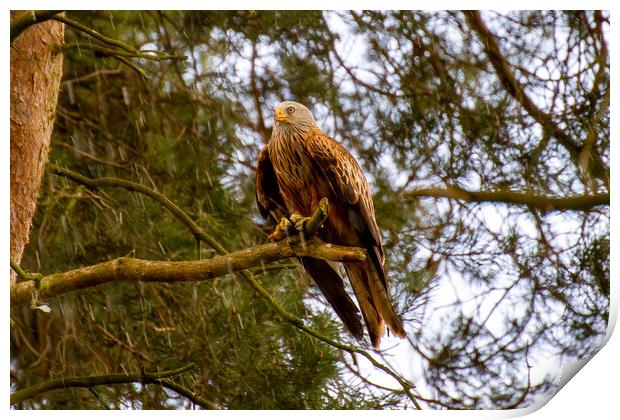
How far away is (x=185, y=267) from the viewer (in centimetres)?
212

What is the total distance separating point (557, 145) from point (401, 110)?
0.53 metres

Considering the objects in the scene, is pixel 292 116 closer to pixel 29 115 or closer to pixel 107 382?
pixel 29 115

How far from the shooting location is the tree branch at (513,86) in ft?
8.27

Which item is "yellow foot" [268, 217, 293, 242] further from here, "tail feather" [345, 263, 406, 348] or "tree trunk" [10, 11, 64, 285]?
"tree trunk" [10, 11, 64, 285]

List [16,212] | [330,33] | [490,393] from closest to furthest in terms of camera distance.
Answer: [16,212] → [490,393] → [330,33]

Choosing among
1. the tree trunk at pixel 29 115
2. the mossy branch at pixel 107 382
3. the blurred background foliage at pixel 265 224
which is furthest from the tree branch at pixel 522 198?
the tree trunk at pixel 29 115

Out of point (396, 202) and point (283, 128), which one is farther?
point (396, 202)

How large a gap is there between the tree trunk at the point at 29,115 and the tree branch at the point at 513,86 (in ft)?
4.31

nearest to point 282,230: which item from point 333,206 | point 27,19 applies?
point 333,206

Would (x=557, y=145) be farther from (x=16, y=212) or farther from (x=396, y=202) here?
(x=16, y=212)

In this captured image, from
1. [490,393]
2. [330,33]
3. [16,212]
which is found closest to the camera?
[16,212]

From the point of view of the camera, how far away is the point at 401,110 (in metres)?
2.69

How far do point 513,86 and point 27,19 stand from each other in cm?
151

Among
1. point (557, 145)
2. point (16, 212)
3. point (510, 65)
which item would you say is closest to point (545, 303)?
point (557, 145)
